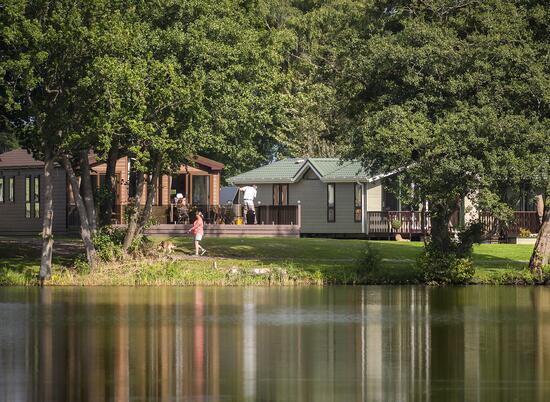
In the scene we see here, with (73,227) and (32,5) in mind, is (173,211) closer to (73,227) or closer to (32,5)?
(73,227)

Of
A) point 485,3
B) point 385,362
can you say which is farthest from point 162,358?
point 485,3

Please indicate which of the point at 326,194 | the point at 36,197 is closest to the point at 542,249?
the point at 326,194

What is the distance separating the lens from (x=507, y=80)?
162ft

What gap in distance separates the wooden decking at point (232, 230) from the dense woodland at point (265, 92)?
482 inches

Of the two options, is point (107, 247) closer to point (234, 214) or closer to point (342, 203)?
point (234, 214)

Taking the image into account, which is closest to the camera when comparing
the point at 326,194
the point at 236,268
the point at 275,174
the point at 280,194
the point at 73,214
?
the point at 236,268

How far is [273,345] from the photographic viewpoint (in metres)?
31.5

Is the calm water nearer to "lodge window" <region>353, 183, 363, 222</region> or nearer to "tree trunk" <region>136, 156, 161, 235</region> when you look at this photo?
"tree trunk" <region>136, 156, 161, 235</region>

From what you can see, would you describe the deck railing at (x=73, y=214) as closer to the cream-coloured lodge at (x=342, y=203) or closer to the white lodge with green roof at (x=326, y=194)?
the cream-coloured lodge at (x=342, y=203)

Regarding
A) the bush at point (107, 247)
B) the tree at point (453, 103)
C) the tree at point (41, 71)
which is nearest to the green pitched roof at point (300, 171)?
the tree at point (453, 103)

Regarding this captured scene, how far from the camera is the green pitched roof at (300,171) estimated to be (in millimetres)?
75375

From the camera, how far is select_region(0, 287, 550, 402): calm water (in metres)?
25.1

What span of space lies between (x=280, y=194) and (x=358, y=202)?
235 inches

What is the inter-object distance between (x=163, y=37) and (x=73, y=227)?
2237 cm
